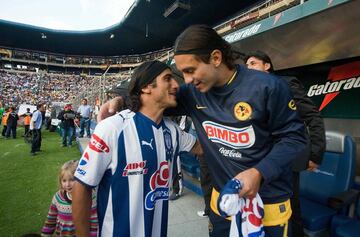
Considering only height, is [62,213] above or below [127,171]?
below

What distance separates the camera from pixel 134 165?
1.47m

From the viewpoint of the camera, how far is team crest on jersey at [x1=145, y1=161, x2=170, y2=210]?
1.56m

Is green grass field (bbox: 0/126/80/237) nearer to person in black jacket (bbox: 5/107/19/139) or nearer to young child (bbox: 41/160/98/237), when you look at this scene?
young child (bbox: 41/160/98/237)

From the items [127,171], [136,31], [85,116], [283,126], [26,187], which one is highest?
[136,31]

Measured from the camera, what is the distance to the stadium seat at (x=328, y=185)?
2.41m

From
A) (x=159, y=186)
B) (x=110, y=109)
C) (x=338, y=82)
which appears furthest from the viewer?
(x=338, y=82)

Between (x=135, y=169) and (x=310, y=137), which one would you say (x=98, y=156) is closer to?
(x=135, y=169)

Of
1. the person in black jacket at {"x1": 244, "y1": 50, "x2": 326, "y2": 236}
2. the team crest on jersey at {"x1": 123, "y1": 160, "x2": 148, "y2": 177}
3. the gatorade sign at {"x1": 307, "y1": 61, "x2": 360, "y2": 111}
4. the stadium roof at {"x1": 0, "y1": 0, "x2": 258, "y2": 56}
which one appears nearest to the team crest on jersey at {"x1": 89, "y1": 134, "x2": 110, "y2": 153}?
the team crest on jersey at {"x1": 123, "y1": 160, "x2": 148, "y2": 177}

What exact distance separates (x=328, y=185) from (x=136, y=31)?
1243 inches

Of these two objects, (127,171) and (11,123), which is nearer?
(127,171)

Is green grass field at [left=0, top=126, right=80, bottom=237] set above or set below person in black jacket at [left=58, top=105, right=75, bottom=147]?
below

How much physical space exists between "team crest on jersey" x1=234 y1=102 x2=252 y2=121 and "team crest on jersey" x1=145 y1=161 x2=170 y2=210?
541 millimetres

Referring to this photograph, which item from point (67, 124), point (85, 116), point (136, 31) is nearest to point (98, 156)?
point (67, 124)

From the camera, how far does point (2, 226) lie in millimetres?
3811
